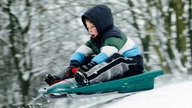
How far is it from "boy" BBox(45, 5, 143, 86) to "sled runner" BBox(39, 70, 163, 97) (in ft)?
0.21

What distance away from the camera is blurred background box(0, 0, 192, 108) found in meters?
9.27

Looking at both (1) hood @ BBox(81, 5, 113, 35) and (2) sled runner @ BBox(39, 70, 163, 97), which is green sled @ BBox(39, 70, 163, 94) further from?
(1) hood @ BBox(81, 5, 113, 35)

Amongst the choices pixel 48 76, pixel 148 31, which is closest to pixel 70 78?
pixel 48 76

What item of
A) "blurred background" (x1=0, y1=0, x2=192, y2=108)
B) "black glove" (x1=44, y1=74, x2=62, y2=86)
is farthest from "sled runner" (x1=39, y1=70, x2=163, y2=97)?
"blurred background" (x1=0, y1=0, x2=192, y2=108)

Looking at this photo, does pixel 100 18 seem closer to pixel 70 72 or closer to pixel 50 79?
pixel 70 72

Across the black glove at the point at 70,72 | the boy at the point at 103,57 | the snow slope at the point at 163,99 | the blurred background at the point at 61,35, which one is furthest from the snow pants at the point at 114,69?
the blurred background at the point at 61,35

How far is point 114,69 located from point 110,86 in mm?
168

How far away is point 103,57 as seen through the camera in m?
3.63

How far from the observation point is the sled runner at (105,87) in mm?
3479

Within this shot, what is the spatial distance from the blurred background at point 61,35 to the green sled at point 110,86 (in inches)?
222

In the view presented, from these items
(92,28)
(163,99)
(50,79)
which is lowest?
(163,99)

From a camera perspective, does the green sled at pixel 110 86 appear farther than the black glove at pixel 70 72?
No

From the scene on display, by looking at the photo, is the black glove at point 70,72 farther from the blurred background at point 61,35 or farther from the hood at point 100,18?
the blurred background at point 61,35

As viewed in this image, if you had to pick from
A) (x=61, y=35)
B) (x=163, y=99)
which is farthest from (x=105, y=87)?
(x=61, y=35)
